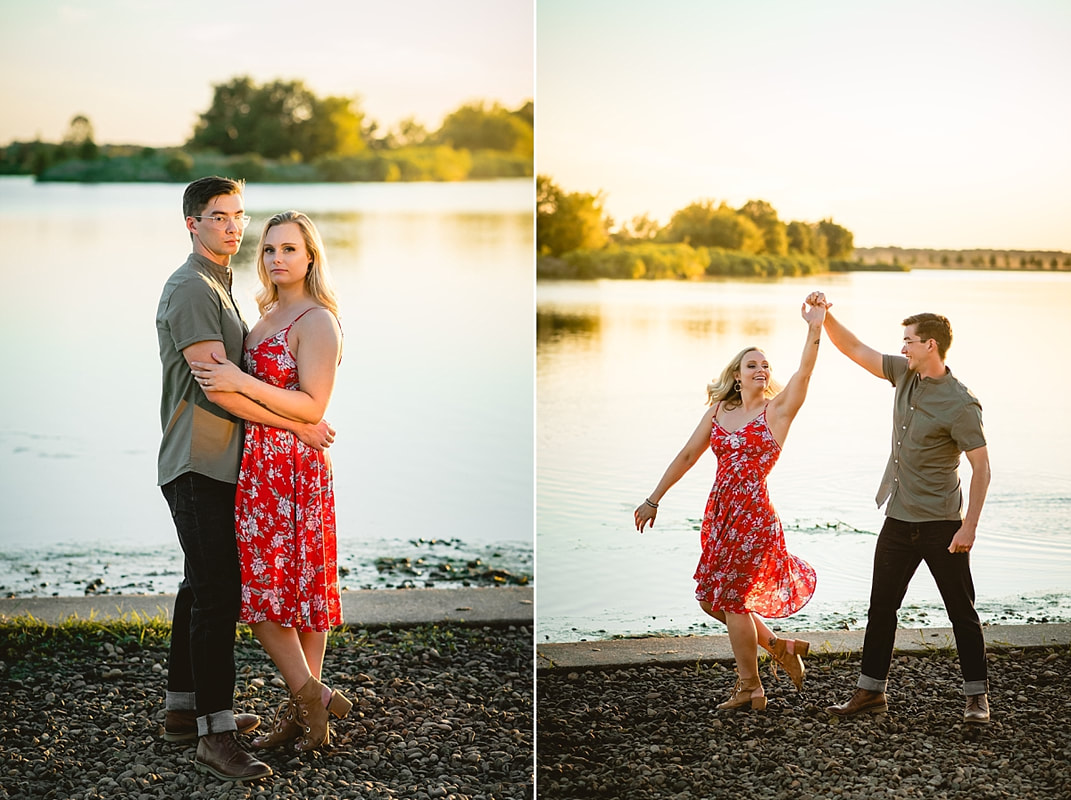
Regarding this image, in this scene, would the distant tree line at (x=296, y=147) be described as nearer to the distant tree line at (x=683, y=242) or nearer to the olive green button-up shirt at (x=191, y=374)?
the distant tree line at (x=683, y=242)

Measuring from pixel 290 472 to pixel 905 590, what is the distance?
2.01 meters

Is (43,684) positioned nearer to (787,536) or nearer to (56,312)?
(787,536)

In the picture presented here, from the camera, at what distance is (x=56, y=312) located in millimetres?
7719

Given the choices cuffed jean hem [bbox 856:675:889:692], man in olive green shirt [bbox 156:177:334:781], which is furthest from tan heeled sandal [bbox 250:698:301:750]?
cuffed jean hem [bbox 856:675:889:692]

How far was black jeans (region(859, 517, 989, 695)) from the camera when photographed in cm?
393

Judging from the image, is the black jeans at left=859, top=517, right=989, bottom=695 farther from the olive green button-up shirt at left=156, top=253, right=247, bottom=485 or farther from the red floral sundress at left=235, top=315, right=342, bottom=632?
the olive green button-up shirt at left=156, top=253, right=247, bottom=485

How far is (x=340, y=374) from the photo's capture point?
812 cm

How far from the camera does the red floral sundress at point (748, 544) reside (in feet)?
13.4

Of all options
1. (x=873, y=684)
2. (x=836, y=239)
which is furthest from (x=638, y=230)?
(x=873, y=684)

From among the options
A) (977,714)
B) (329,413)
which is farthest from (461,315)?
(977,714)

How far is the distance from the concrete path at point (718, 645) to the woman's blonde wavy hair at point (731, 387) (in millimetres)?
1138

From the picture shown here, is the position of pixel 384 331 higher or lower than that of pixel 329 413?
higher

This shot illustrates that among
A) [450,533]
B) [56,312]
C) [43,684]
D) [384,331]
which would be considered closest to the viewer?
[43,684]

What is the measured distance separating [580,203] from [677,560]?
1.68m
